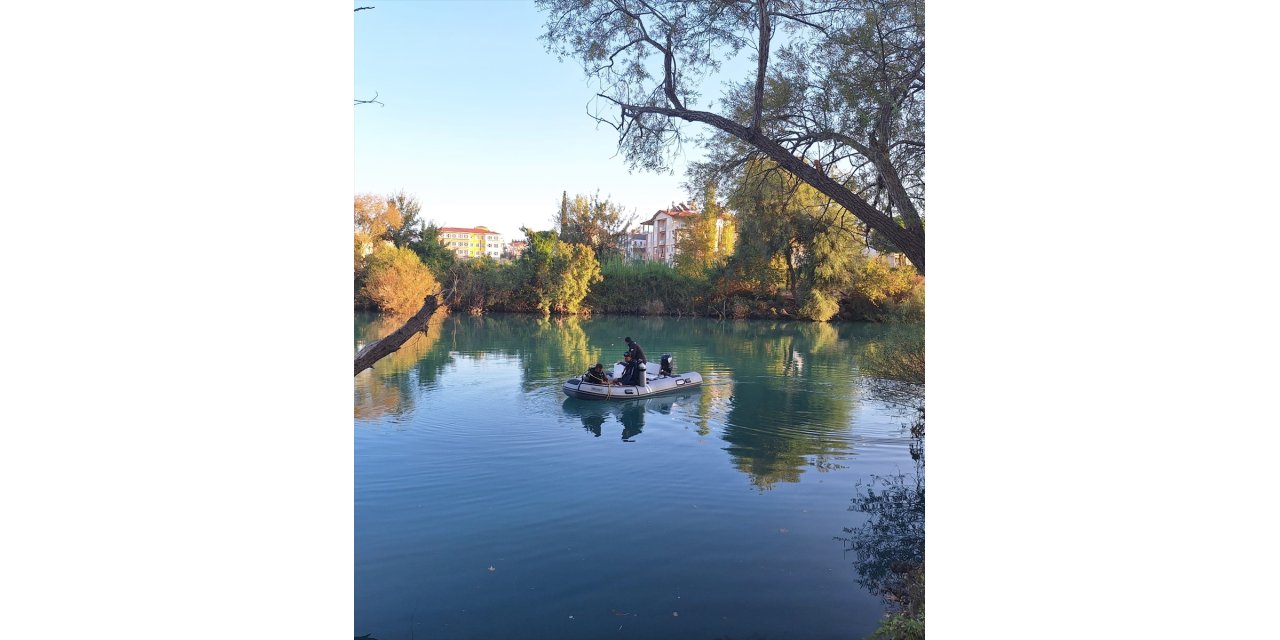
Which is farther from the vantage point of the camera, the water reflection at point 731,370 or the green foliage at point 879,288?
the green foliage at point 879,288

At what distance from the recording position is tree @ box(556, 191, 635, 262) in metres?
26.8

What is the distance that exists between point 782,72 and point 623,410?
4.72 m

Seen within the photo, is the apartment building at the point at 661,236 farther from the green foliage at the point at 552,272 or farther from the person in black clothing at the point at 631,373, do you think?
the person in black clothing at the point at 631,373

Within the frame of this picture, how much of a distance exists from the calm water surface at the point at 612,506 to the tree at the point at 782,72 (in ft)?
6.22

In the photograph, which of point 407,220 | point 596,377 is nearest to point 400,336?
point 596,377

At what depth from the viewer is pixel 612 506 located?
489cm

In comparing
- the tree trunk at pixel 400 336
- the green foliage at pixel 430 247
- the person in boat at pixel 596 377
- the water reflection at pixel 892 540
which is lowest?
the water reflection at pixel 892 540

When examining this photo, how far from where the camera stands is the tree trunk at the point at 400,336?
9.95 ft

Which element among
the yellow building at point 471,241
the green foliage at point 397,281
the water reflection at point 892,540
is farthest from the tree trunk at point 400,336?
the yellow building at point 471,241

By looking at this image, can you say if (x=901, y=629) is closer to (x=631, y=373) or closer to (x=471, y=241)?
(x=631, y=373)

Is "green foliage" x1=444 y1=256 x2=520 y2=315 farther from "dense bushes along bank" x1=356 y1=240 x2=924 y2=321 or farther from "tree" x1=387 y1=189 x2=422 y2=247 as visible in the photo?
"tree" x1=387 y1=189 x2=422 y2=247

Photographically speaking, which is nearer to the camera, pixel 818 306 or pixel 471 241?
pixel 818 306
